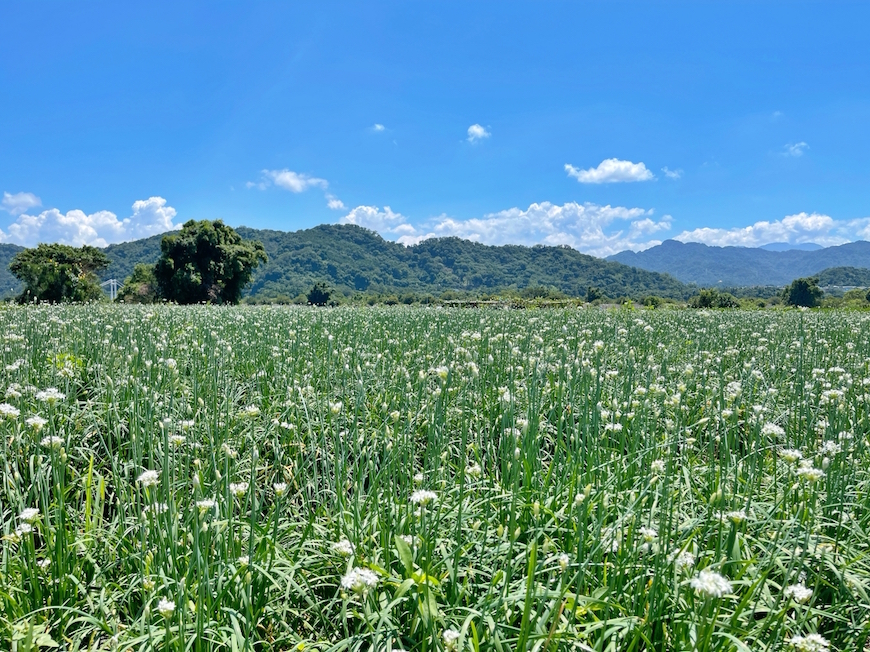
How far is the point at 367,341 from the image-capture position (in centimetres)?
806

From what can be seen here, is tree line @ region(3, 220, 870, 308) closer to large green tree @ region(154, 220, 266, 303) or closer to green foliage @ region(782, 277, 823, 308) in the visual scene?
large green tree @ region(154, 220, 266, 303)

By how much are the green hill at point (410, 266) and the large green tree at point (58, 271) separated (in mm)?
49504

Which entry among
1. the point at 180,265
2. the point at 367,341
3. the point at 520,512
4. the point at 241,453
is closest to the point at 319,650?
the point at 520,512

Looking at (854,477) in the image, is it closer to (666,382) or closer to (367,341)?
(666,382)

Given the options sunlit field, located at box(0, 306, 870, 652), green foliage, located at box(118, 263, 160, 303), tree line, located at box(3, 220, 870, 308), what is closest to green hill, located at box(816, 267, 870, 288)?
tree line, located at box(3, 220, 870, 308)

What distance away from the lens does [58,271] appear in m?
44.3

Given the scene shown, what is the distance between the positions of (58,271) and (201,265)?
1200 centimetres

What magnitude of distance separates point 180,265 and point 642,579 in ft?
186

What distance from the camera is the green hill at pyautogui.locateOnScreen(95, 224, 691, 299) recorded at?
5089 inches

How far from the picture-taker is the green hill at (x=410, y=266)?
424ft

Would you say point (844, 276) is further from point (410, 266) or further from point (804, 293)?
point (410, 266)

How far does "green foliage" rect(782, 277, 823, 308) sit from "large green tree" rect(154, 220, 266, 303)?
218 feet

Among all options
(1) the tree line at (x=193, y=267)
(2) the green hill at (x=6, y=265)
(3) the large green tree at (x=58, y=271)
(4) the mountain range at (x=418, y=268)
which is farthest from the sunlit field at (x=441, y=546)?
(2) the green hill at (x=6, y=265)

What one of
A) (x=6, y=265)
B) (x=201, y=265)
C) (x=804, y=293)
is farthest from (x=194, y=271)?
(x=6, y=265)
